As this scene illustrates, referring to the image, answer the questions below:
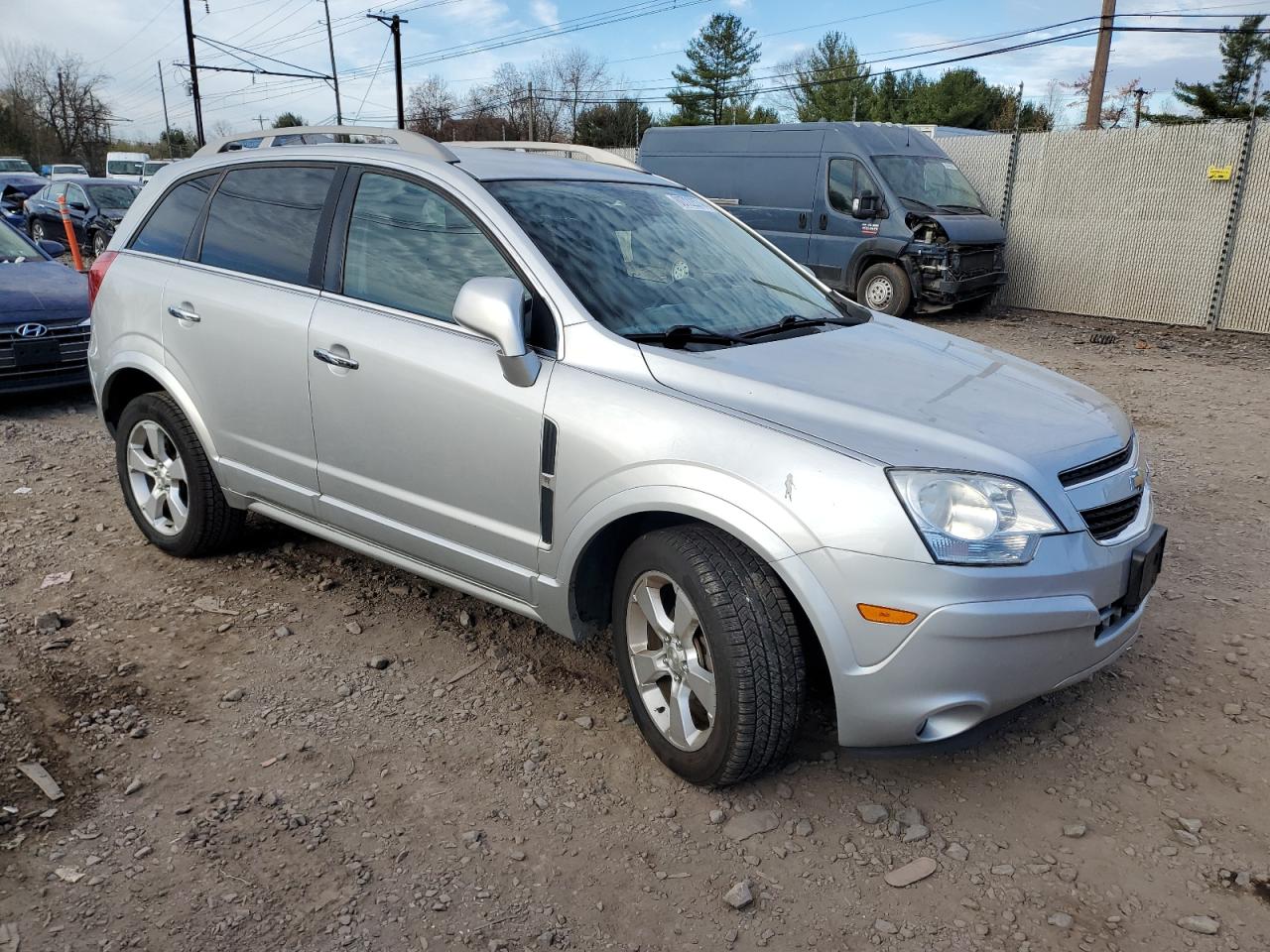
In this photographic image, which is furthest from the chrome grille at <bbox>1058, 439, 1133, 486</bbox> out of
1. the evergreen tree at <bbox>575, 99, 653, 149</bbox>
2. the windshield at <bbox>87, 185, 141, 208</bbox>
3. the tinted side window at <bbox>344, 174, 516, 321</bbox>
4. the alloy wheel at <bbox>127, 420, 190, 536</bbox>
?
the evergreen tree at <bbox>575, 99, 653, 149</bbox>

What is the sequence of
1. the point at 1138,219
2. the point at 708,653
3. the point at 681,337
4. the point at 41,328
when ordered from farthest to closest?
the point at 1138,219
the point at 41,328
the point at 681,337
the point at 708,653

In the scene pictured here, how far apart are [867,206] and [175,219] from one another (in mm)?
9447

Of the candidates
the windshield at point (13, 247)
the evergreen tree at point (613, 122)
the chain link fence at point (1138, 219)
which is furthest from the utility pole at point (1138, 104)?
the windshield at point (13, 247)

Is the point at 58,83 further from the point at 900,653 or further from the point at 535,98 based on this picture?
the point at 900,653

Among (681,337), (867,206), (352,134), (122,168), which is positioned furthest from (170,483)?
(122,168)

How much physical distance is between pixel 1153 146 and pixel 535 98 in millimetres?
57330

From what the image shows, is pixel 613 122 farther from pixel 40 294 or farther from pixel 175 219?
pixel 175 219

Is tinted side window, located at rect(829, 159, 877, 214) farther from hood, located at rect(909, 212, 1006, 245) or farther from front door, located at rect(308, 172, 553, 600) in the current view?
front door, located at rect(308, 172, 553, 600)

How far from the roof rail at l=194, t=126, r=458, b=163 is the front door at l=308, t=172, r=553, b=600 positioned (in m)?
0.17

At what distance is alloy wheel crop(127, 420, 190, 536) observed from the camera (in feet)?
14.3

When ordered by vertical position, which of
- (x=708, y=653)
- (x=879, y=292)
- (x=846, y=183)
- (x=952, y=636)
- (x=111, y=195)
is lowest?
(x=879, y=292)

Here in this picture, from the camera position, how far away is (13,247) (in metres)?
8.27

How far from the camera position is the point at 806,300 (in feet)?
12.4

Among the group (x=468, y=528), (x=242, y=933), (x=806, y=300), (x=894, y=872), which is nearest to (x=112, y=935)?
(x=242, y=933)
